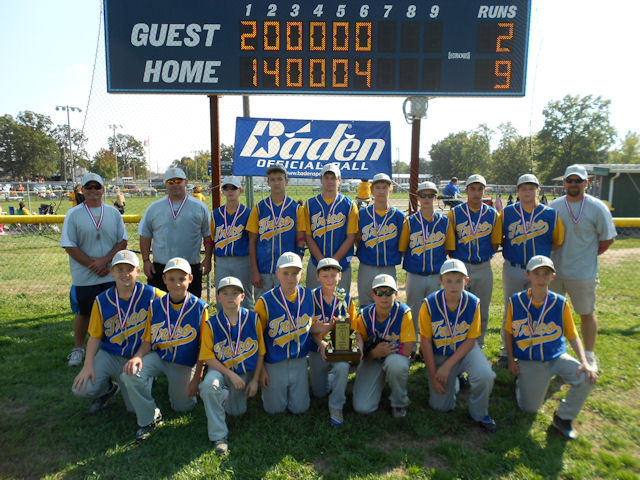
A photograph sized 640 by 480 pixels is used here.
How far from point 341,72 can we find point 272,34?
116 cm

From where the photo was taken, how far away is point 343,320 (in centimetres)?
370

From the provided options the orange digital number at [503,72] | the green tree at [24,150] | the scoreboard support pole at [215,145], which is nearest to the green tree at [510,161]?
the orange digital number at [503,72]

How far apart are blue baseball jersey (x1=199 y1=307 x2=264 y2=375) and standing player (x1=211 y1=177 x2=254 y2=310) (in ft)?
4.32

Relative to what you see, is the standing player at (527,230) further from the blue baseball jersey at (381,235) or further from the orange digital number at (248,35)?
the orange digital number at (248,35)

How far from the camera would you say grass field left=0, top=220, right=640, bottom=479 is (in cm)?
300

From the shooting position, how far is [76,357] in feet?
15.5

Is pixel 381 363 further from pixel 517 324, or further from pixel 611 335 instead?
pixel 611 335

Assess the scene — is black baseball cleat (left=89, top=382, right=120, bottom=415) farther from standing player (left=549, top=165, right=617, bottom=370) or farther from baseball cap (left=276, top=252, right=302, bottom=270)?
standing player (left=549, top=165, right=617, bottom=370)

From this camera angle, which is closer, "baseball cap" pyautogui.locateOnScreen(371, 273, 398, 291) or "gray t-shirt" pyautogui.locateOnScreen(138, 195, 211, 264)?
"baseball cap" pyautogui.locateOnScreen(371, 273, 398, 291)

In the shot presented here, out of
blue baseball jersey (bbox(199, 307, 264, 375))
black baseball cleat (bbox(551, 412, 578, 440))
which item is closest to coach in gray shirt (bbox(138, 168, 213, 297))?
blue baseball jersey (bbox(199, 307, 264, 375))

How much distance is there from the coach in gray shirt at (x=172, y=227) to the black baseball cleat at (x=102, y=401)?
127 centimetres

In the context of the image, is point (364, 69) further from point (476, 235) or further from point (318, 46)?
point (476, 235)

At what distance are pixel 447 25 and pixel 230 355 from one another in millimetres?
5647

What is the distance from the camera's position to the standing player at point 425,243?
4.47 metres
